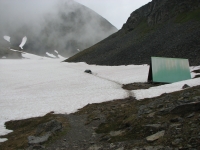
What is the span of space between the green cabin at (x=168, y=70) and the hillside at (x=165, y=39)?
12594mm

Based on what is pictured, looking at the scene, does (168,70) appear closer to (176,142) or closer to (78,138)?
(78,138)

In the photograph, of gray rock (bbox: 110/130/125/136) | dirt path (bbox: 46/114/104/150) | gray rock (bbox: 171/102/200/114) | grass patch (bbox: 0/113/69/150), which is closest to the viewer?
gray rock (bbox: 171/102/200/114)

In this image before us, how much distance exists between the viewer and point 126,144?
1061cm

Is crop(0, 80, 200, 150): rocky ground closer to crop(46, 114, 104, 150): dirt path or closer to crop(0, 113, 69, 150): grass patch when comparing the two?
crop(46, 114, 104, 150): dirt path

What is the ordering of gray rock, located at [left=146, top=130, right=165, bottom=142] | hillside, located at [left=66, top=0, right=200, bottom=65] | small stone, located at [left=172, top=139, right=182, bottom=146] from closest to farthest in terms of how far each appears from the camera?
small stone, located at [left=172, top=139, right=182, bottom=146] → gray rock, located at [left=146, top=130, right=165, bottom=142] → hillside, located at [left=66, top=0, right=200, bottom=65]

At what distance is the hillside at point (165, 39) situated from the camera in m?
56.3

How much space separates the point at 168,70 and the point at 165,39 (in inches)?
1360

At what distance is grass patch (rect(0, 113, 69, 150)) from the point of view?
14.5m

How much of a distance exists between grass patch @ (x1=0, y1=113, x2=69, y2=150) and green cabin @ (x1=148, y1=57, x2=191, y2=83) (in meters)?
18.5

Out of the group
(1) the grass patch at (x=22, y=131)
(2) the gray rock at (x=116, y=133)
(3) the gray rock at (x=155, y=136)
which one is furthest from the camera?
(1) the grass patch at (x=22, y=131)

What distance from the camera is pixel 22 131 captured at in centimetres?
1864

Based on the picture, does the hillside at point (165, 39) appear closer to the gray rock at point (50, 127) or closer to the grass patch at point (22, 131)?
the grass patch at point (22, 131)

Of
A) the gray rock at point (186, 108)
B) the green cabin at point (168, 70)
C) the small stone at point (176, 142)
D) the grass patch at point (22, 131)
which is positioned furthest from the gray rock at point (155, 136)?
the green cabin at point (168, 70)

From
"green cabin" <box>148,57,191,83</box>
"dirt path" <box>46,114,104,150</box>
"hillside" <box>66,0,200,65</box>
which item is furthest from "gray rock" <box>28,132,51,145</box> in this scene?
"hillside" <box>66,0,200,65</box>
